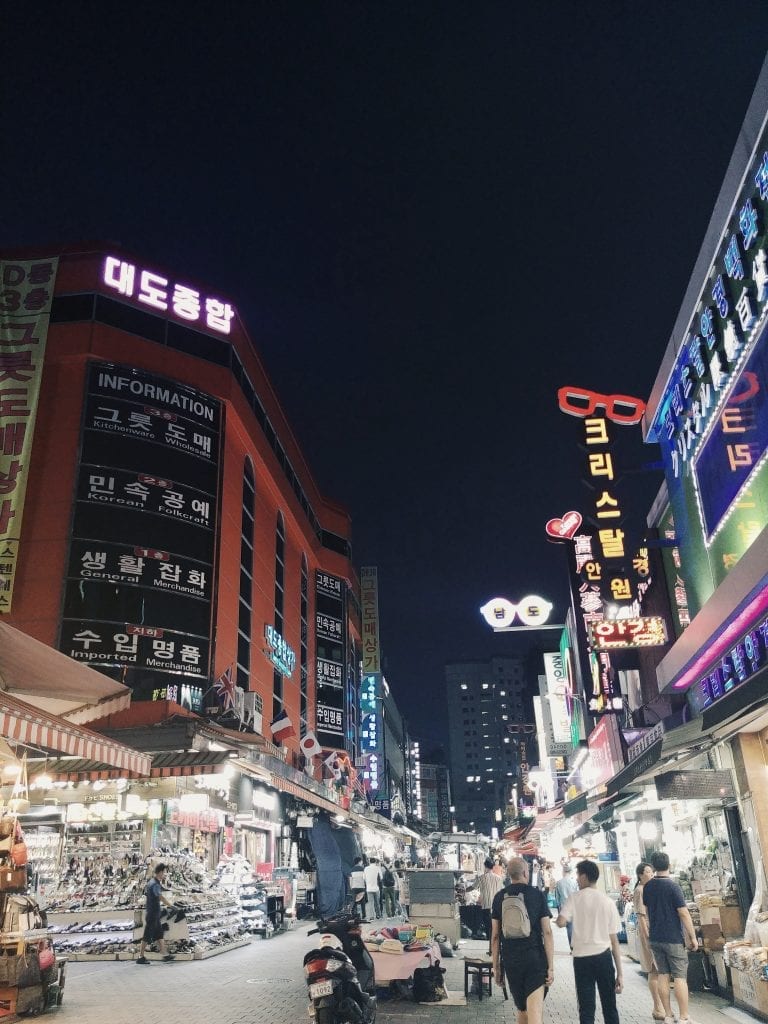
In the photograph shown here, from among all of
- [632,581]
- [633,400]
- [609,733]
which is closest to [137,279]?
[633,400]

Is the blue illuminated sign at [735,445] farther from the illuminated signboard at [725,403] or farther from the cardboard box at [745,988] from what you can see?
the cardboard box at [745,988]

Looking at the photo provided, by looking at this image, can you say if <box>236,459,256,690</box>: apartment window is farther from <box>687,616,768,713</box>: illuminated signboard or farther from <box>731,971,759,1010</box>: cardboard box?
<box>731,971,759,1010</box>: cardboard box

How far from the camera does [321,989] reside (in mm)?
7273

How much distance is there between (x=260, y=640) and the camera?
30672mm

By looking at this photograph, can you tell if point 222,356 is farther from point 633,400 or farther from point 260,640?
point 633,400

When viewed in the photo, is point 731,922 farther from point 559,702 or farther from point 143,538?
point 559,702

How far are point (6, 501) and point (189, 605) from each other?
5936 millimetres

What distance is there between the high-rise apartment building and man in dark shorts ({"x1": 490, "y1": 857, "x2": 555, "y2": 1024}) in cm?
16334

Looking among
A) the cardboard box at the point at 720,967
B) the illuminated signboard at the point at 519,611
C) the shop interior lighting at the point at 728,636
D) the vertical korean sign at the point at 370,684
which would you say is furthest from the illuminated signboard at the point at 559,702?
the cardboard box at the point at 720,967

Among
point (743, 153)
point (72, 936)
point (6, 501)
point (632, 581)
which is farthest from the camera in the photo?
point (6, 501)

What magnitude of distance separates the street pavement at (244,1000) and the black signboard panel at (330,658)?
2893 centimetres

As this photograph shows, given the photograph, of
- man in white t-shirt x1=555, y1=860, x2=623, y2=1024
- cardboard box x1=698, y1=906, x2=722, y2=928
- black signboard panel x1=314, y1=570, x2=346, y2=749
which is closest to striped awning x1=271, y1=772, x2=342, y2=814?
cardboard box x1=698, y1=906, x2=722, y2=928

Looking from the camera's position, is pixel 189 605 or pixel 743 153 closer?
pixel 743 153

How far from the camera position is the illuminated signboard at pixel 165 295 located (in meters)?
26.3
